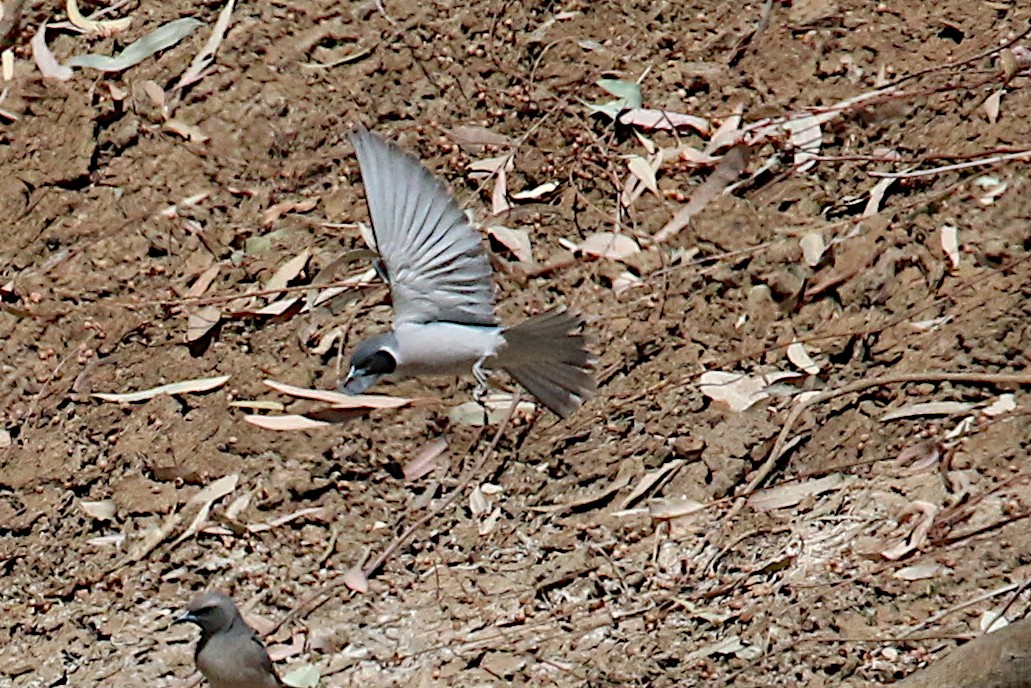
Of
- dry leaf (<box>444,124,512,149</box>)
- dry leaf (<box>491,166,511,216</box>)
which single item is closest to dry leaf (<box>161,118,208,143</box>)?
dry leaf (<box>444,124,512,149</box>)

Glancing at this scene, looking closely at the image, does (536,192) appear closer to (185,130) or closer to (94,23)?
(185,130)

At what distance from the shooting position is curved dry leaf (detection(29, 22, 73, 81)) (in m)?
6.75

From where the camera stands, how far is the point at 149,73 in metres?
6.81

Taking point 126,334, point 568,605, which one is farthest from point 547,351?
point 126,334

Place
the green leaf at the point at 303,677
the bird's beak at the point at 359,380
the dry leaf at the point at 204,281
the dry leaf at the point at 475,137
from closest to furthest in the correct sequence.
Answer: the bird's beak at the point at 359,380, the green leaf at the point at 303,677, the dry leaf at the point at 204,281, the dry leaf at the point at 475,137

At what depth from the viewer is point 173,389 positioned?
6.38 meters

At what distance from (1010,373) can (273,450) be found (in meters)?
2.57

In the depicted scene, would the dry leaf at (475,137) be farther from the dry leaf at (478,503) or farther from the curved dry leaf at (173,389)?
the dry leaf at (478,503)

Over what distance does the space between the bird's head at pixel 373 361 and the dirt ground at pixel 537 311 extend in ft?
3.12

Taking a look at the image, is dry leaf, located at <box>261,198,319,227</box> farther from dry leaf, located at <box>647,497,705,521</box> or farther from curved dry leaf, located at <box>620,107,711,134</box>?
dry leaf, located at <box>647,497,705,521</box>

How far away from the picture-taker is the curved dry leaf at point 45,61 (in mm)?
6750

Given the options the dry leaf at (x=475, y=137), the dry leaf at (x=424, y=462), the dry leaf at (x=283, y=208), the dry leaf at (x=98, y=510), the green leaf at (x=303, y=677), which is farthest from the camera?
the dry leaf at (x=475, y=137)

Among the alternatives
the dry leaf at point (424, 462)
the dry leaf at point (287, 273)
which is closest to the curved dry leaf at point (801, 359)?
the dry leaf at point (424, 462)

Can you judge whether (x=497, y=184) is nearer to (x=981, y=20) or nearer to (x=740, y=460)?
(x=740, y=460)
